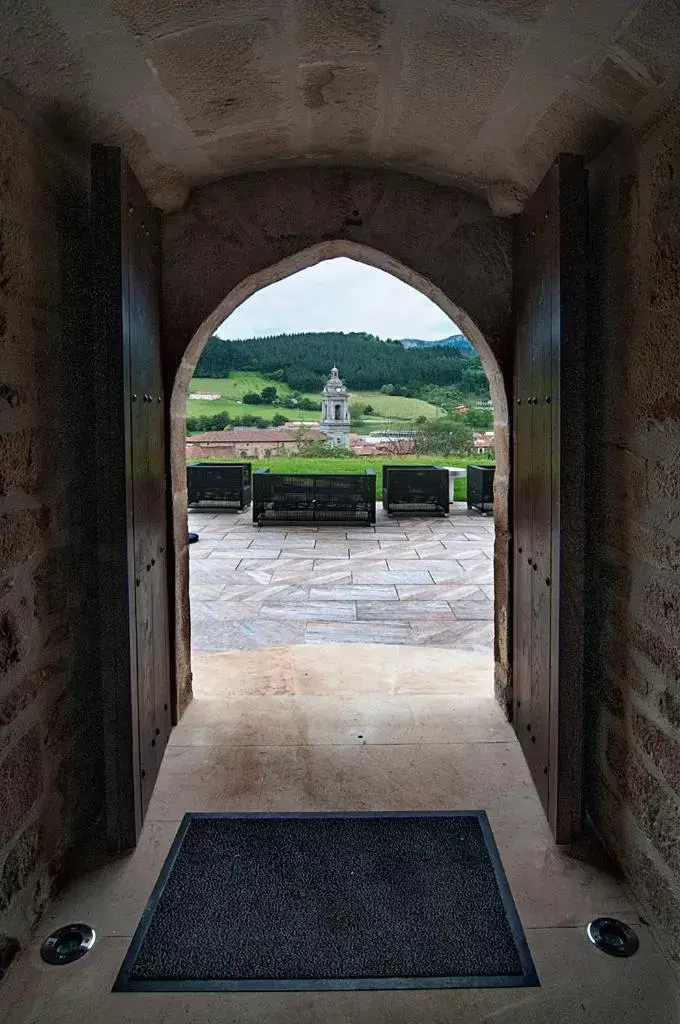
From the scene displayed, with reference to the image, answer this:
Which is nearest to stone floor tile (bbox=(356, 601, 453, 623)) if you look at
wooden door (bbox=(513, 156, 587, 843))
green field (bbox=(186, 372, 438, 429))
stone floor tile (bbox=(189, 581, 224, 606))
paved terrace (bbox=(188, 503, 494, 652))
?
paved terrace (bbox=(188, 503, 494, 652))

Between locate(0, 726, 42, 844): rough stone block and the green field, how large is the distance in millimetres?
16869

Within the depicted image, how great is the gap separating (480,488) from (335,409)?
9.00m

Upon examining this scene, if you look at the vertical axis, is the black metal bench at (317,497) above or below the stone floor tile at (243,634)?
above

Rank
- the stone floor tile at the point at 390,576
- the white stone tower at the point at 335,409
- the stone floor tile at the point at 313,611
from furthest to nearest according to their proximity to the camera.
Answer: the white stone tower at the point at 335,409
the stone floor tile at the point at 390,576
the stone floor tile at the point at 313,611

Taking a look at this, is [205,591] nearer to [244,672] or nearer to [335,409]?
[244,672]

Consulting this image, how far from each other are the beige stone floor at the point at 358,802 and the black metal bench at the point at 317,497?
18.3 ft

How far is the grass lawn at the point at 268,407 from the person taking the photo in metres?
19.2

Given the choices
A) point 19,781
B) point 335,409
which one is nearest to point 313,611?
point 19,781

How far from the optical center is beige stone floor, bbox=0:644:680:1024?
144cm

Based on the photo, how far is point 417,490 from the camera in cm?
1006

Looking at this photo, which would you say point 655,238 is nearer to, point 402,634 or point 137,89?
point 137,89


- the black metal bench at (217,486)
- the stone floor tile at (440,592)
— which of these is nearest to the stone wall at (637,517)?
the stone floor tile at (440,592)

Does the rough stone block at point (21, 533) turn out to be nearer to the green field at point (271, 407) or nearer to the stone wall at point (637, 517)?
the stone wall at point (637, 517)

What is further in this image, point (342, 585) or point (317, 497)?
point (317, 497)
